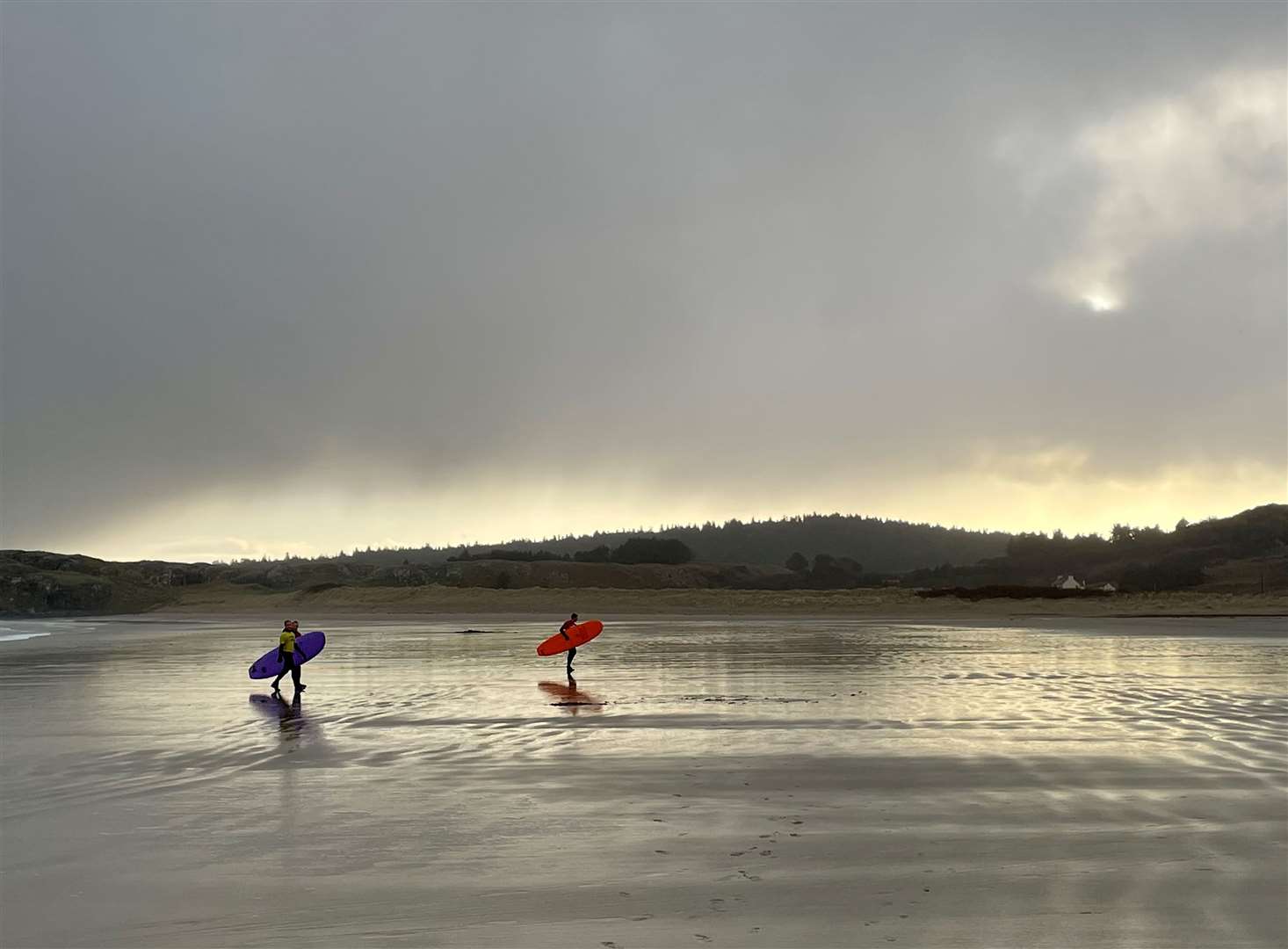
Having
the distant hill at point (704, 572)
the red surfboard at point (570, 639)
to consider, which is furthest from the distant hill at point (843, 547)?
the red surfboard at point (570, 639)

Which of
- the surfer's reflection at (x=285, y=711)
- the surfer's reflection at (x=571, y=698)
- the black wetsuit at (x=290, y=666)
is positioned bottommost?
the surfer's reflection at (x=571, y=698)

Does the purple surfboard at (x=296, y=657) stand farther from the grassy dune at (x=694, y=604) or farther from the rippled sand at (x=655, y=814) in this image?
the grassy dune at (x=694, y=604)

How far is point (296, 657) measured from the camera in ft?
68.1

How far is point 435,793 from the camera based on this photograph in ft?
33.3

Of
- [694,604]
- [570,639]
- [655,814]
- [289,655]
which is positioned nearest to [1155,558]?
[694,604]

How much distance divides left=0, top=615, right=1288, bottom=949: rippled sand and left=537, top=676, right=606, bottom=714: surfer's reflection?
102mm

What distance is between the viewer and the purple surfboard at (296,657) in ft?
70.4

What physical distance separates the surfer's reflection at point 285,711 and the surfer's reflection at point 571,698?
176 inches

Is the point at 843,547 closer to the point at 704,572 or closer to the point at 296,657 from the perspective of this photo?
the point at 704,572

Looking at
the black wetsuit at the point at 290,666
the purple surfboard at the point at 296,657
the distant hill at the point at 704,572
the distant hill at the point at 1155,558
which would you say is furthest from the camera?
the distant hill at the point at 704,572

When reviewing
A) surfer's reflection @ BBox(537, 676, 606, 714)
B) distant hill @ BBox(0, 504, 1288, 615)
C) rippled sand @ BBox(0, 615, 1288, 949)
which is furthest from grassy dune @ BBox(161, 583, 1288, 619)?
surfer's reflection @ BBox(537, 676, 606, 714)

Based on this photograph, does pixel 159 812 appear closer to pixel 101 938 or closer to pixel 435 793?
pixel 435 793

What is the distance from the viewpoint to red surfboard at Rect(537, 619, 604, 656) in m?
25.1

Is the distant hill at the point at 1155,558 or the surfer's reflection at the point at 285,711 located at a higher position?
the distant hill at the point at 1155,558
